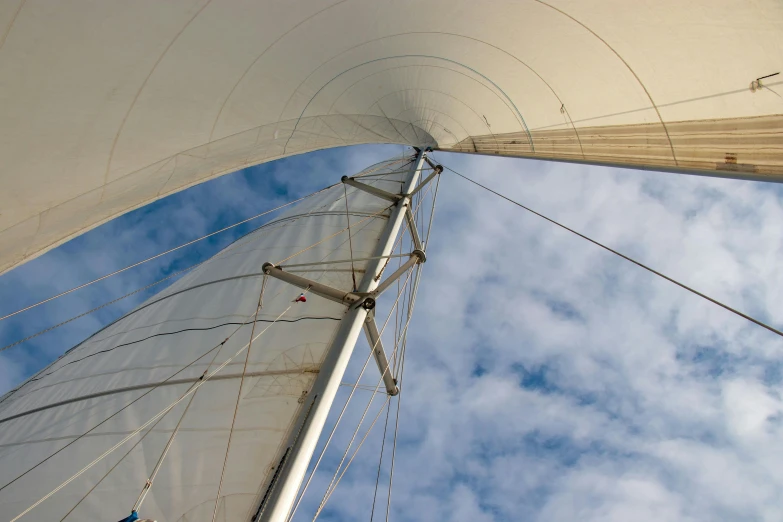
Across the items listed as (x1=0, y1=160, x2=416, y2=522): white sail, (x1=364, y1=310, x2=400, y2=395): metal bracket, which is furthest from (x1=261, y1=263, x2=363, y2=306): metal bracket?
(x1=0, y1=160, x2=416, y2=522): white sail

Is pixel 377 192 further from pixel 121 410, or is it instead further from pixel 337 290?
pixel 121 410

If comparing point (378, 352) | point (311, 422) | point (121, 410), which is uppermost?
point (378, 352)

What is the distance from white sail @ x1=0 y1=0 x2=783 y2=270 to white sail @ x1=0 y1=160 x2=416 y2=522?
56.2 inches

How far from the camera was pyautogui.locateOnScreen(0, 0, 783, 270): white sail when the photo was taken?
2.44 m

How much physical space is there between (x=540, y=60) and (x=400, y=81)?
1.65 m

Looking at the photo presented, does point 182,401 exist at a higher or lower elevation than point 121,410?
higher

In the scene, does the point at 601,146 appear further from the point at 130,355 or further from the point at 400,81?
the point at 130,355

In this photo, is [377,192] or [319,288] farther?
[377,192]

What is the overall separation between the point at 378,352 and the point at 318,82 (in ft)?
8.71

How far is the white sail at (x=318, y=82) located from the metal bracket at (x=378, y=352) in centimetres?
198

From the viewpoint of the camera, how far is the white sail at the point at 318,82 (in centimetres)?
244

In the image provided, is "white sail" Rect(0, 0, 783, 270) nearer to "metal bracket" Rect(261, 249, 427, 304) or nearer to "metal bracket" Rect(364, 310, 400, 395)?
"metal bracket" Rect(261, 249, 427, 304)

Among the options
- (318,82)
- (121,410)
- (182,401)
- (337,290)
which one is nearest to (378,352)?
(337,290)

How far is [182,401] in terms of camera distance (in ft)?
12.3
